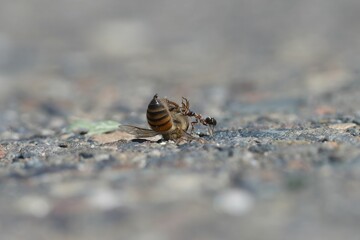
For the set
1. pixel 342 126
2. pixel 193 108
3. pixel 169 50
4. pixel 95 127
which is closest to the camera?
pixel 342 126

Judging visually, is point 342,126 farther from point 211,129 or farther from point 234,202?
point 234,202

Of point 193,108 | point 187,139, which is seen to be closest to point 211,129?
point 187,139

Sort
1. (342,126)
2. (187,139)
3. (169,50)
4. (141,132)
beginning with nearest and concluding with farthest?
(187,139), (141,132), (342,126), (169,50)

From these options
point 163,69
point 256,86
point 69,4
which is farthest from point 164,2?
point 256,86

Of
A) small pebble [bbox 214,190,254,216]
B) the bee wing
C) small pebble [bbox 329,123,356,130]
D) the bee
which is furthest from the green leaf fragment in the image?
small pebble [bbox 214,190,254,216]

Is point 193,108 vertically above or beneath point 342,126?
above

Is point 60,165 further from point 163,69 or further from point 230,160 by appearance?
point 163,69
